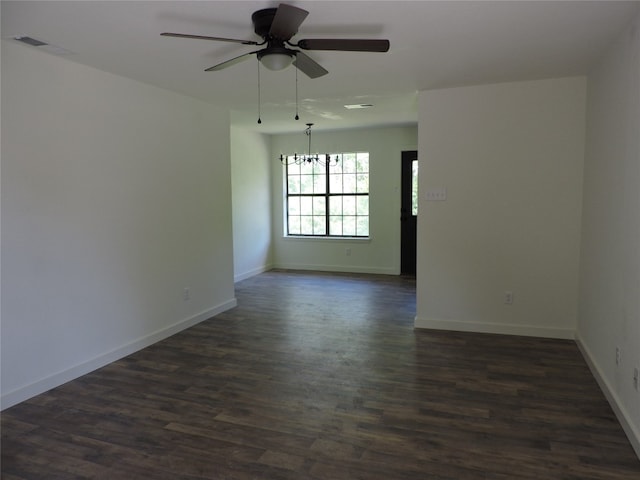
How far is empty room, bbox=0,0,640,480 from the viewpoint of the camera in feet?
7.82

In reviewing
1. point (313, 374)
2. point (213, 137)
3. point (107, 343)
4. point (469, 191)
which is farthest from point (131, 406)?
point (469, 191)

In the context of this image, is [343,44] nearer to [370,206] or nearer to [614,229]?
[614,229]

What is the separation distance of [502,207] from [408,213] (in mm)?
3161

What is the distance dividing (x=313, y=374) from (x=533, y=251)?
2.33 m

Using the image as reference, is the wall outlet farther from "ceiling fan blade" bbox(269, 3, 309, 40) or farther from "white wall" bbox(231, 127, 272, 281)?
"white wall" bbox(231, 127, 272, 281)

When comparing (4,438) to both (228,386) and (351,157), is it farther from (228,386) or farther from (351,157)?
(351,157)

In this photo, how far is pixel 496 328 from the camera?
4.29 meters

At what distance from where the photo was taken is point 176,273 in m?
4.41

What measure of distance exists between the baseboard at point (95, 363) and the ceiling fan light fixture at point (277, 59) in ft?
8.53

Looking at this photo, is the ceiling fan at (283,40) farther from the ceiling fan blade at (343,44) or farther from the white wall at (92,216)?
the white wall at (92,216)

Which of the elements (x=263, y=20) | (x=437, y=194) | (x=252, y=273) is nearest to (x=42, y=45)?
(x=263, y=20)

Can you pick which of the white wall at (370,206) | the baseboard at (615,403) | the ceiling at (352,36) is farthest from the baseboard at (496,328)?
the white wall at (370,206)

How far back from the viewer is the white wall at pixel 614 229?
2.46m

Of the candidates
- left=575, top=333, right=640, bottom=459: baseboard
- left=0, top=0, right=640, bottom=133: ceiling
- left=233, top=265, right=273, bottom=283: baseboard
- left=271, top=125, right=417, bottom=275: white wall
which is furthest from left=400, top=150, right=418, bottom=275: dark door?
left=575, top=333, right=640, bottom=459: baseboard
